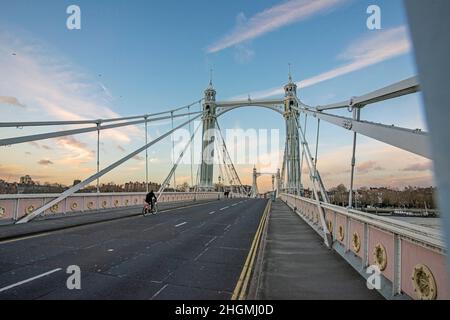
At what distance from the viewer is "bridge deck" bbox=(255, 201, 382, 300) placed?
593 centimetres

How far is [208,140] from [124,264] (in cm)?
5009

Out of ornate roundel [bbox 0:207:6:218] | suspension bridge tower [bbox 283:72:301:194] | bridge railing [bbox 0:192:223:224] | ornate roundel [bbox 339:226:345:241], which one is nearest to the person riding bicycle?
bridge railing [bbox 0:192:223:224]

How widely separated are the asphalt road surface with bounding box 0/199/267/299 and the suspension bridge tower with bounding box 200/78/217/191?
4457 centimetres

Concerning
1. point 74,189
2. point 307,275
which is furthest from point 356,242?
point 74,189

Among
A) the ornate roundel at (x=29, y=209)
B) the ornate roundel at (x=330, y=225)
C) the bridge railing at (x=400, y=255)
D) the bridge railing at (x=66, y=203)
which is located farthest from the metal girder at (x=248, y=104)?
the bridge railing at (x=400, y=255)

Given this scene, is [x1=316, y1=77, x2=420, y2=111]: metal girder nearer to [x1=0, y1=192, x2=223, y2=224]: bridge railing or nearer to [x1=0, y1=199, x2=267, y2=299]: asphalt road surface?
[x1=0, y1=199, x2=267, y2=299]: asphalt road surface

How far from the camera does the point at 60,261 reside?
322 inches

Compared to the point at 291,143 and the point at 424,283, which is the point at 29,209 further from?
the point at 291,143

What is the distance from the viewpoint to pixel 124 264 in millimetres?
8133

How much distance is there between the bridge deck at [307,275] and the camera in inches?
233

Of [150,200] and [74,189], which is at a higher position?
[74,189]

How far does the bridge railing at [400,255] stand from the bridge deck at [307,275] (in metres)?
0.38
